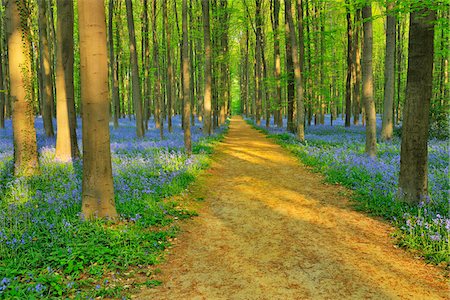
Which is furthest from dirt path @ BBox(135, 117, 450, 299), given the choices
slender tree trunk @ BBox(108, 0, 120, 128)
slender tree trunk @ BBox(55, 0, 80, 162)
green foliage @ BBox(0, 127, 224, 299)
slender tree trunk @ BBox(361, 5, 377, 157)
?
slender tree trunk @ BBox(108, 0, 120, 128)

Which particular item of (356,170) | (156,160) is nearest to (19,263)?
(156,160)

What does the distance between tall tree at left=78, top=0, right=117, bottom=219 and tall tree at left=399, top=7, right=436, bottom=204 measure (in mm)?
6272

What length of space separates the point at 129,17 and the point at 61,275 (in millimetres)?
16433

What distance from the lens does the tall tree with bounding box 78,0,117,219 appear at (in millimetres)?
5707

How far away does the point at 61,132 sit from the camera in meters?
11.3

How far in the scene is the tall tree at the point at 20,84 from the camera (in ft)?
27.4

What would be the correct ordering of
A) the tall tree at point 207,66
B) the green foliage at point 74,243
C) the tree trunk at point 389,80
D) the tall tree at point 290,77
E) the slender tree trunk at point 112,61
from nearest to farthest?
the green foliage at point 74,243 < the tree trunk at point 389,80 < the tall tree at point 207,66 < the tall tree at point 290,77 < the slender tree trunk at point 112,61

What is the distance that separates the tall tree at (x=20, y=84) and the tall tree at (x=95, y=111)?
378 cm

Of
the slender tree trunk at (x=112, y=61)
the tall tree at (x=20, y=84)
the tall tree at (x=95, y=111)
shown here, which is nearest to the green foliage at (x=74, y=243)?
the tall tree at (x=95, y=111)

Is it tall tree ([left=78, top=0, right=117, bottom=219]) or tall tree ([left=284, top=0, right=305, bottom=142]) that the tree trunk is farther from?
tall tree ([left=78, top=0, right=117, bottom=219])

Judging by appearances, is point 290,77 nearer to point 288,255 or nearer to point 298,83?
point 298,83

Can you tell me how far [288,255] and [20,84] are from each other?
8.35 m

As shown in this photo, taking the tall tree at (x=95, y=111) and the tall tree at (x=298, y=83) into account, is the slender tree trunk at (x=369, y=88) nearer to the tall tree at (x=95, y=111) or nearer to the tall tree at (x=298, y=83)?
the tall tree at (x=298, y=83)

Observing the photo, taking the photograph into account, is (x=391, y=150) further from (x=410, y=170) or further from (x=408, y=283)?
(x=408, y=283)
